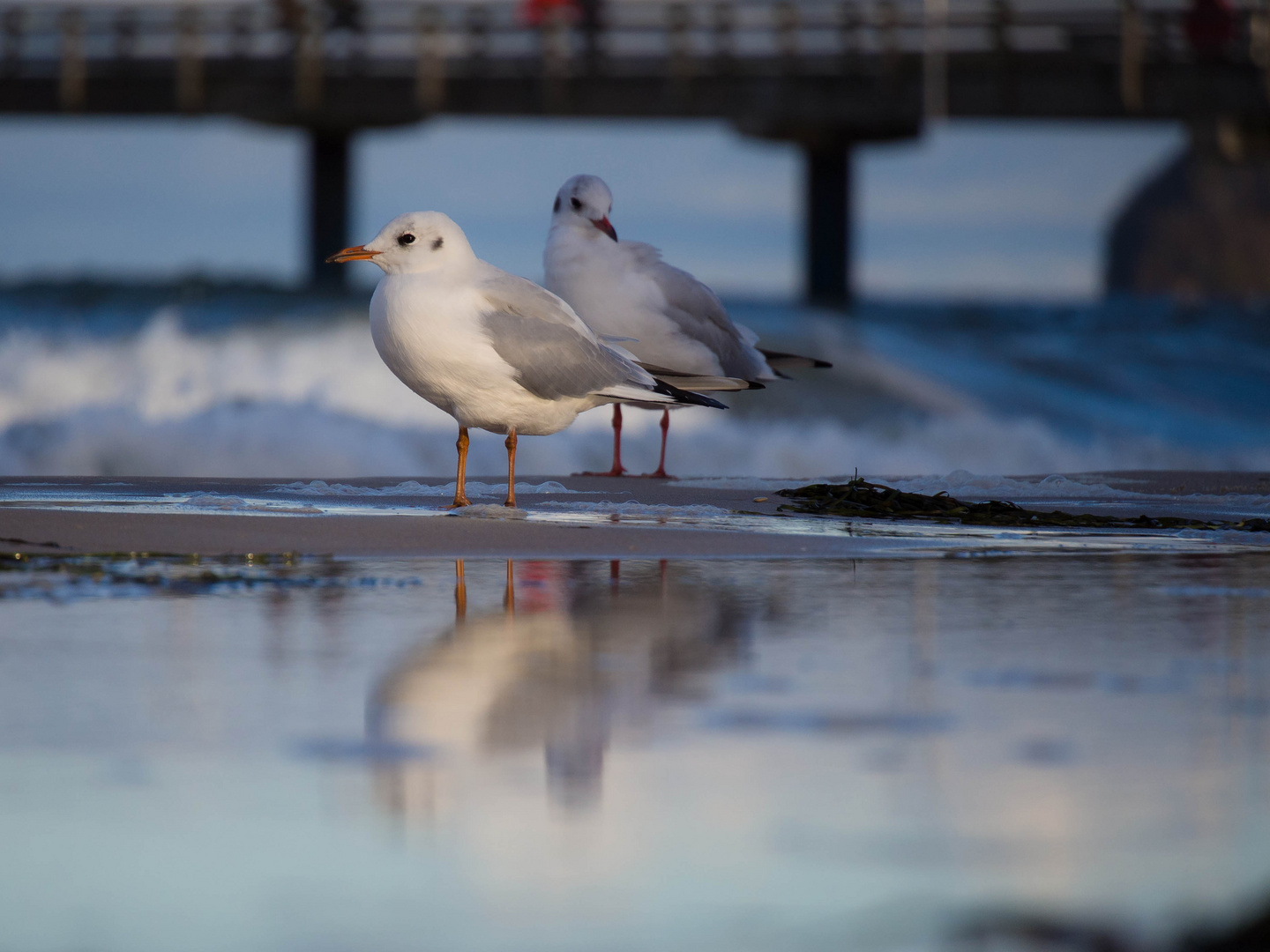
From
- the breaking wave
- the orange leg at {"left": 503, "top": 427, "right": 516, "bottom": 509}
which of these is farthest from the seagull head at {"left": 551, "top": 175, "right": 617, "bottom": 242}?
the breaking wave

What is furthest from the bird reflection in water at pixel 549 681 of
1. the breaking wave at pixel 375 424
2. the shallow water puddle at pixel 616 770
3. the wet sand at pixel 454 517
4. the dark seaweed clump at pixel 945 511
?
the breaking wave at pixel 375 424

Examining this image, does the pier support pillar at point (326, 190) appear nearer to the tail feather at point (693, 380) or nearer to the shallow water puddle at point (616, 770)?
the tail feather at point (693, 380)

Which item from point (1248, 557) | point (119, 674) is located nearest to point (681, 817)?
point (119, 674)

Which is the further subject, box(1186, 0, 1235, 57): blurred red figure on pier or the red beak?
box(1186, 0, 1235, 57): blurred red figure on pier

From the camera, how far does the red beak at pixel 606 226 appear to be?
699 centimetres

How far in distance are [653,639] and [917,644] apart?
17.7 inches

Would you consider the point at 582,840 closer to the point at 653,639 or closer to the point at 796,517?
the point at 653,639

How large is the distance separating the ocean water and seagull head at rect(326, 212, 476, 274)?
4.08 metres

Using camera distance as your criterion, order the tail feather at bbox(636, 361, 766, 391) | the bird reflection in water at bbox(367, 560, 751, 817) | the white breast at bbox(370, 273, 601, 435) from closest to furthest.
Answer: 1. the bird reflection in water at bbox(367, 560, 751, 817)
2. the white breast at bbox(370, 273, 601, 435)
3. the tail feather at bbox(636, 361, 766, 391)

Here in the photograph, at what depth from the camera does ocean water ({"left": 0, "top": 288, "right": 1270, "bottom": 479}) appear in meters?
9.83

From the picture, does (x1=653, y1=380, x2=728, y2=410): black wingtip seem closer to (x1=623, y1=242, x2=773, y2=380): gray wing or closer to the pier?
(x1=623, y1=242, x2=773, y2=380): gray wing

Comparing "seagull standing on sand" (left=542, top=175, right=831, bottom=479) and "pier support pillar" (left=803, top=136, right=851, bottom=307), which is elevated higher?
Answer: "pier support pillar" (left=803, top=136, right=851, bottom=307)

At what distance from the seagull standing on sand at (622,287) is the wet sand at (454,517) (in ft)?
1.97

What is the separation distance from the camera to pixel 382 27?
22.6 meters
